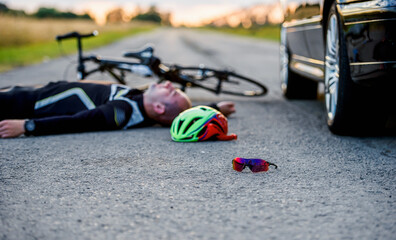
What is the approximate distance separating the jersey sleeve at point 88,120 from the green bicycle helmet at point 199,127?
590mm

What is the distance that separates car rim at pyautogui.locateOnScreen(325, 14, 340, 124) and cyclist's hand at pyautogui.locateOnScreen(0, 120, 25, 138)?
2.61 m

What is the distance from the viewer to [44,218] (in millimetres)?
2145

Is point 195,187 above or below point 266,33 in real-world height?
above

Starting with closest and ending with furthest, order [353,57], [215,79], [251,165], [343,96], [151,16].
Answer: [251,165], [353,57], [343,96], [215,79], [151,16]

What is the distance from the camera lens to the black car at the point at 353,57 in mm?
3115

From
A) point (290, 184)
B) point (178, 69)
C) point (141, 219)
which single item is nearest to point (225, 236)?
point (141, 219)

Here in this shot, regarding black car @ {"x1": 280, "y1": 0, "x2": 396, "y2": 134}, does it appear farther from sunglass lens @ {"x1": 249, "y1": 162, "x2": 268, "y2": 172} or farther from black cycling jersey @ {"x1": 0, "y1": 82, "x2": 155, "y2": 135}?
black cycling jersey @ {"x1": 0, "y1": 82, "x2": 155, "y2": 135}

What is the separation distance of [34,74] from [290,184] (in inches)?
301

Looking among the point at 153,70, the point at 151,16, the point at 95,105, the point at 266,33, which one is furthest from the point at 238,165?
the point at 151,16

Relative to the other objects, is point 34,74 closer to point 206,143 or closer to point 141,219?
point 206,143

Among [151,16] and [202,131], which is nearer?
[202,131]

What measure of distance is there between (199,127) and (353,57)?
127cm

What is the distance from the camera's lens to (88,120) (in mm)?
3959

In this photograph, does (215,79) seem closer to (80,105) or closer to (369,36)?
(80,105)
